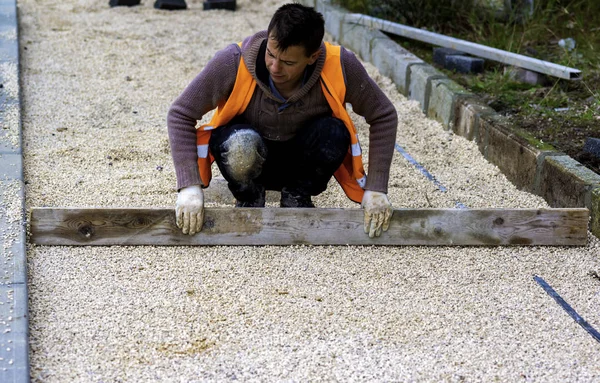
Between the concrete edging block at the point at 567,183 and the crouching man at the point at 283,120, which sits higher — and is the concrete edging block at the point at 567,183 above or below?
below

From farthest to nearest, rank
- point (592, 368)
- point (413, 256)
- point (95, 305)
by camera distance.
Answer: point (413, 256) → point (95, 305) → point (592, 368)

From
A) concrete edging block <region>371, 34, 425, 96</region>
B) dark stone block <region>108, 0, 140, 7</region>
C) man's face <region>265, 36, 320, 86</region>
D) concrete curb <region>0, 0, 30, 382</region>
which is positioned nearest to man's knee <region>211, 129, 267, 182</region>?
man's face <region>265, 36, 320, 86</region>

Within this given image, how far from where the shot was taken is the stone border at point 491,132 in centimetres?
346

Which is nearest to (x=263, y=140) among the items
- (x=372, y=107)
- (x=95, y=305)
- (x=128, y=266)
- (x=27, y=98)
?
(x=372, y=107)

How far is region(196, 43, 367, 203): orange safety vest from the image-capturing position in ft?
9.68

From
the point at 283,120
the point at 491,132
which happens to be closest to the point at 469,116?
the point at 491,132

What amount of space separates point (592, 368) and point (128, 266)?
1.67 meters

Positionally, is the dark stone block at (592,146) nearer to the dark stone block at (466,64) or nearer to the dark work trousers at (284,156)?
the dark work trousers at (284,156)

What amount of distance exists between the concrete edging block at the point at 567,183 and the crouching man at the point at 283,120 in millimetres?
929

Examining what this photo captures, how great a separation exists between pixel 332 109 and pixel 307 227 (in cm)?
49

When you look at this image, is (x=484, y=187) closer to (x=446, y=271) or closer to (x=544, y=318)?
(x=446, y=271)

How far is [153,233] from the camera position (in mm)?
3045

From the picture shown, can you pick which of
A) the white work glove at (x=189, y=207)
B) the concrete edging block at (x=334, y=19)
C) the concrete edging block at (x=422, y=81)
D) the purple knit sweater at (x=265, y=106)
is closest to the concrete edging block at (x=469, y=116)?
the concrete edging block at (x=422, y=81)

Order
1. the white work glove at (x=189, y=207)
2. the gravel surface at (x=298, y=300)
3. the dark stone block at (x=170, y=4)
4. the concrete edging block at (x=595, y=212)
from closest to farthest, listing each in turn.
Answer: the gravel surface at (x=298, y=300) < the white work glove at (x=189, y=207) < the concrete edging block at (x=595, y=212) < the dark stone block at (x=170, y=4)
